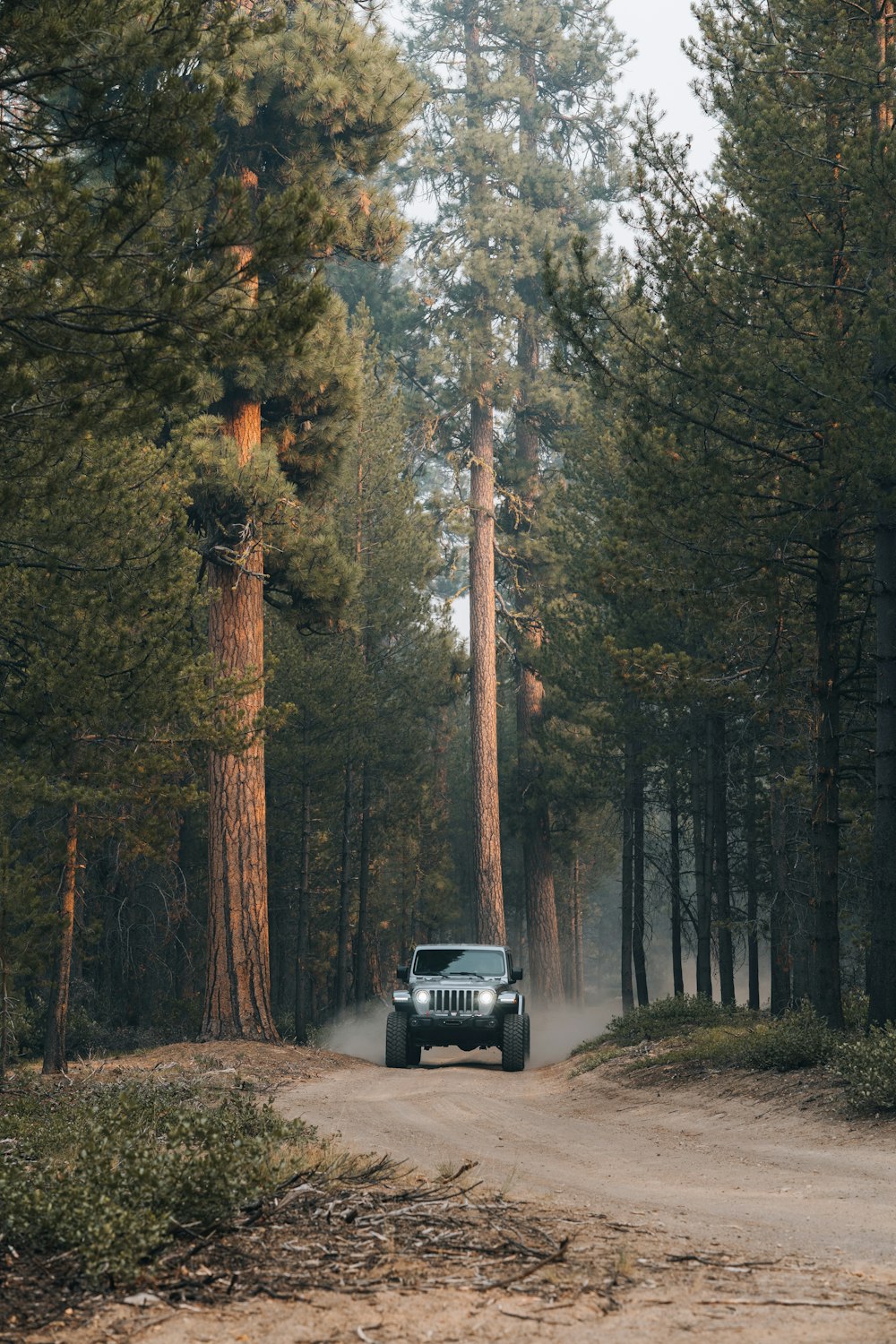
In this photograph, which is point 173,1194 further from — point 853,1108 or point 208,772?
point 208,772

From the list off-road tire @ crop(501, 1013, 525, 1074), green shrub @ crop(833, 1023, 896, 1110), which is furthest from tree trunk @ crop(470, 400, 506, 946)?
green shrub @ crop(833, 1023, 896, 1110)

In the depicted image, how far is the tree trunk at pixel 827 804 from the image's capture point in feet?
45.9

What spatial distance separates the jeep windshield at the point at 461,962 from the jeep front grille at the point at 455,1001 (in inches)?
19.2

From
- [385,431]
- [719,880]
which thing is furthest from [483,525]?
[719,880]

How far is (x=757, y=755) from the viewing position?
2869 centimetres

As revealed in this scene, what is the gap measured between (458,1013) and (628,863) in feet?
40.2

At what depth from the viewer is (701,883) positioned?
2667cm

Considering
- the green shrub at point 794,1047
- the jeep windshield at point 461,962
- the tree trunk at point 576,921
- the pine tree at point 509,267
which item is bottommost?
the tree trunk at point 576,921

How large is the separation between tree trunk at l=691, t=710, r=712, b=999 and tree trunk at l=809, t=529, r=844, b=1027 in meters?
8.35

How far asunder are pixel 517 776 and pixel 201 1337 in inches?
1332

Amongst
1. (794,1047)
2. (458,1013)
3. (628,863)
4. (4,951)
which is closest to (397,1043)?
(458,1013)

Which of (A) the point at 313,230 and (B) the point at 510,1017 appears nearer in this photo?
(A) the point at 313,230

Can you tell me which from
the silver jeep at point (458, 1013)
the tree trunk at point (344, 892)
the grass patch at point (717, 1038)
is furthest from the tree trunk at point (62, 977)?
the tree trunk at point (344, 892)

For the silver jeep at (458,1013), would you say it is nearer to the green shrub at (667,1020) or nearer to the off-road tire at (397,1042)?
the off-road tire at (397,1042)
